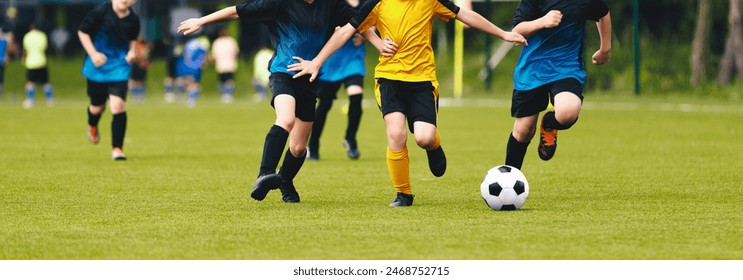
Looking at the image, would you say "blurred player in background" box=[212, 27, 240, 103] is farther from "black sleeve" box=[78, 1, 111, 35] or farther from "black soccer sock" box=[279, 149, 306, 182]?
"black soccer sock" box=[279, 149, 306, 182]

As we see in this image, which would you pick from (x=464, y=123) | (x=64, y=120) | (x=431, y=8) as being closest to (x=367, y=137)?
(x=464, y=123)

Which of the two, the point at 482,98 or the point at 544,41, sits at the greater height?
the point at 544,41

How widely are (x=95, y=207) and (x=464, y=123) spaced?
13.0m

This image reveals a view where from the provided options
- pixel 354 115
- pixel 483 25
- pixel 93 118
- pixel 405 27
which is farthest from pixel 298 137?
pixel 93 118

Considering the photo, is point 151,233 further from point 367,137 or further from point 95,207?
point 367,137

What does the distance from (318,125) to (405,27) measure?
538 centimetres

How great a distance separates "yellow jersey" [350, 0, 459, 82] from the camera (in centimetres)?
968

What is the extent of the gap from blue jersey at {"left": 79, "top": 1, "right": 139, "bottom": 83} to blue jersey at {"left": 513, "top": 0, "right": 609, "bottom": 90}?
5609mm

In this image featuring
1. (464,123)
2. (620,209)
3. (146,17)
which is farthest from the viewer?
(146,17)

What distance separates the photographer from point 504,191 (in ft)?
30.6

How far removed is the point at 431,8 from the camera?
32.0 feet

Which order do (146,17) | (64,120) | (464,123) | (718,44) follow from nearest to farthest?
(464,123), (64,120), (718,44), (146,17)

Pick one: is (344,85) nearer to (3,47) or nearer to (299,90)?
(299,90)

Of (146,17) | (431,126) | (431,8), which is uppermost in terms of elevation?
(431,8)
